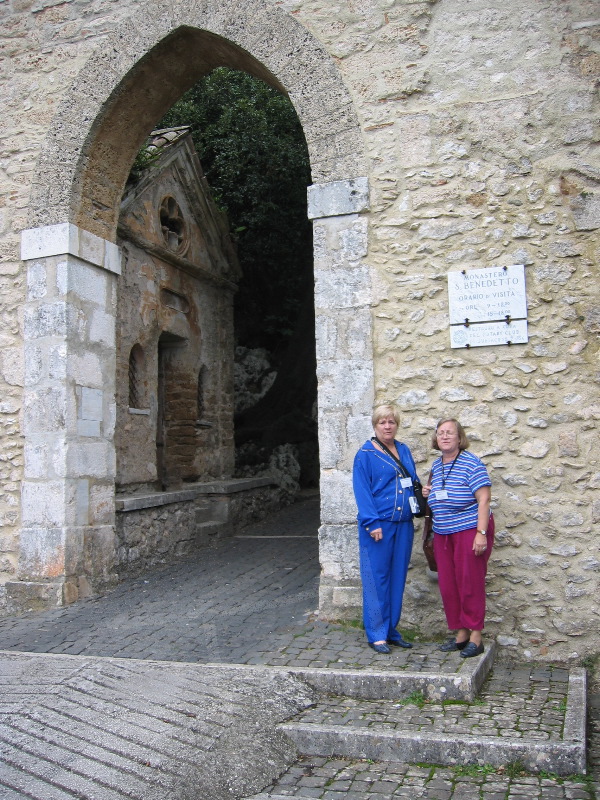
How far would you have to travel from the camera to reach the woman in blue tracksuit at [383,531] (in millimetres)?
4402

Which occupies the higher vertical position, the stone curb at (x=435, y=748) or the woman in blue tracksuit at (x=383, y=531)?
the woman in blue tracksuit at (x=383, y=531)

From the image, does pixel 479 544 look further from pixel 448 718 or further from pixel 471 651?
pixel 448 718

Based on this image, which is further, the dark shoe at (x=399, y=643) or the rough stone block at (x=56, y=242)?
the rough stone block at (x=56, y=242)

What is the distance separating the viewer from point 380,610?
4.41m

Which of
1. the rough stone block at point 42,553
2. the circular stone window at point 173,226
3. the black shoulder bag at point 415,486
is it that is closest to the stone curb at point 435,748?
the black shoulder bag at point 415,486

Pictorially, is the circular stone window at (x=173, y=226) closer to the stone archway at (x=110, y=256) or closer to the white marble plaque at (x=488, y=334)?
the stone archway at (x=110, y=256)

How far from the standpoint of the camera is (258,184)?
476 inches

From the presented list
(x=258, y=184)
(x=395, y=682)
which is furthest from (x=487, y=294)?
(x=258, y=184)

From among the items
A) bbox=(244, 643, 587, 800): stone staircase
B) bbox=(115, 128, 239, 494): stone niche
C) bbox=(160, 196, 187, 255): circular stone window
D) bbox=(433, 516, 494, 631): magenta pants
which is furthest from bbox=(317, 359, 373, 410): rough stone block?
bbox=(160, 196, 187, 255): circular stone window

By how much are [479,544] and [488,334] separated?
1465mm

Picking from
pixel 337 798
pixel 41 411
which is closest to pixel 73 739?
pixel 337 798

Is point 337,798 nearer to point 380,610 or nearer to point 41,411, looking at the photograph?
point 380,610

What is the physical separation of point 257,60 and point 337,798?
5012 mm

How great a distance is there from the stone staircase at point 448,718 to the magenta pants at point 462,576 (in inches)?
8.9
